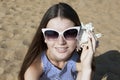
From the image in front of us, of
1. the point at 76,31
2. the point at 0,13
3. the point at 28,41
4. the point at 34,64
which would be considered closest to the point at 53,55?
the point at 34,64

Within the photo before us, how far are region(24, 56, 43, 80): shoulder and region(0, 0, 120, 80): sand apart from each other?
2.87 feet

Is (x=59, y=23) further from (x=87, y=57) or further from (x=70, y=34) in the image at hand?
(x=87, y=57)

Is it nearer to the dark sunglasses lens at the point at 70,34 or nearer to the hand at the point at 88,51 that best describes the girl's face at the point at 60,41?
the dark sunglasses lens at the point at 70,34

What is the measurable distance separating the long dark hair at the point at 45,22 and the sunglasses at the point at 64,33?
11 cm

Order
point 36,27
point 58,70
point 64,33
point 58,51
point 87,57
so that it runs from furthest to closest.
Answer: point 36,27 → point 58,70 → point 87,57 → point 58,51 → point 64,33

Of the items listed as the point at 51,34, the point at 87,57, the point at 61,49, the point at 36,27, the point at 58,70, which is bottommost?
the point at 36,27

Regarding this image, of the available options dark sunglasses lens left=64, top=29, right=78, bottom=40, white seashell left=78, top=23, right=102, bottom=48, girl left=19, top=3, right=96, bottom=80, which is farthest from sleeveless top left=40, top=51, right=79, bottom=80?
dark sunglasses lens left=64, top=29, right=78, bottom=40

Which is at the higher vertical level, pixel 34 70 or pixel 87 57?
pixel 87 57

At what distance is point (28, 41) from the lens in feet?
13.5

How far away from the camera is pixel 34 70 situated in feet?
8.09

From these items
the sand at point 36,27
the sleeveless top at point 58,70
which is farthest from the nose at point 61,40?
the sand at point 36,27

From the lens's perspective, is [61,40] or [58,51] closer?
[61,40]

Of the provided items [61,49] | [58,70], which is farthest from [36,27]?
[61,49]

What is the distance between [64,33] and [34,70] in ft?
1.56
